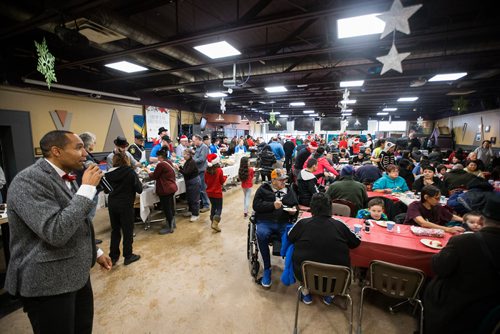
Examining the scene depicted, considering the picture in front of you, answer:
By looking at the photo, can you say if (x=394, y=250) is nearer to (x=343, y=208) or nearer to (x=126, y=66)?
(x=343, y=208)

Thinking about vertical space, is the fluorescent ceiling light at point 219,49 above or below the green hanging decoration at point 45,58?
above

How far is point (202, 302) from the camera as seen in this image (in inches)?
107

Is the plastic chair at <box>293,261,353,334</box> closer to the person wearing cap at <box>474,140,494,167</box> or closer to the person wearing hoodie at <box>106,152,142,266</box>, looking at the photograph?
the person wearing hoodie at <box>106,152,142,266</box>

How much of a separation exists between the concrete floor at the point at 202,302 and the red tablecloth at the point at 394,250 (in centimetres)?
65

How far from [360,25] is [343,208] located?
Result: 2700 mm

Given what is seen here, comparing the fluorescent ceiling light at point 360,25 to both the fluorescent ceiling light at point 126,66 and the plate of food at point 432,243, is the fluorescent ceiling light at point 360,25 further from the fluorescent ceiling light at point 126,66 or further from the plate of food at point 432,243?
the fluorescent ceiling light at point 126,66

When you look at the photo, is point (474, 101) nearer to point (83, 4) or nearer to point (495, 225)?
point (495, 225)

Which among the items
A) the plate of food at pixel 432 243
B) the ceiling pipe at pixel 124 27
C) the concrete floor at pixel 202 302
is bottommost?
the concrete floor at pixel 202 302

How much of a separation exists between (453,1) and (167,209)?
230 inches

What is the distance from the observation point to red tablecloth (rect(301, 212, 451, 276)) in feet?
7.47

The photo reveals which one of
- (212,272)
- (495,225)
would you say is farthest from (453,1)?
(212,272)

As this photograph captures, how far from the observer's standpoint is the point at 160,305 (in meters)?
2.69

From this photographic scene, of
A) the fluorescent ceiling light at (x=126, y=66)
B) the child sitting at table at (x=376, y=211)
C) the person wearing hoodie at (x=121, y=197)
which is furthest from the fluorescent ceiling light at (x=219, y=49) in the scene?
the child sitting at table at (x=376, y=211)

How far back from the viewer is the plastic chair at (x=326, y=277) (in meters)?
2.03
